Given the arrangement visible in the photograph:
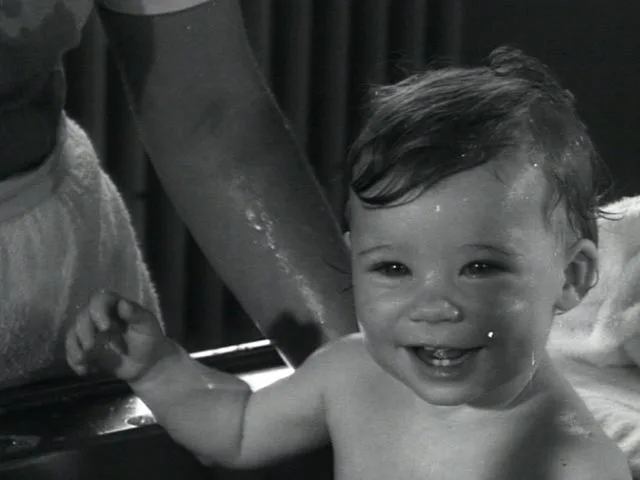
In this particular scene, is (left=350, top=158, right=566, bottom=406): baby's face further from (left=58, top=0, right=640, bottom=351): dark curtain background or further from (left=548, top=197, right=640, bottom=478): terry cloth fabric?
(left=58, top=0, right=640, bottom=351): dark curtain background

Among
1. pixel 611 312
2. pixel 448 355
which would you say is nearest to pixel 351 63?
pixel 611 312

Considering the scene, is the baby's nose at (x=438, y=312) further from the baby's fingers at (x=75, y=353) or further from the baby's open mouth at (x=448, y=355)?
the baby's fingers at (x=75, y=353)

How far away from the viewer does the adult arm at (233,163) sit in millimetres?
670

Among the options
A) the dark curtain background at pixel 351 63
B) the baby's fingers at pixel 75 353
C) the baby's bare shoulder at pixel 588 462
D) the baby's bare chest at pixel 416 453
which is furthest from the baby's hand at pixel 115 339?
the dark curtain background at pixel 351 63

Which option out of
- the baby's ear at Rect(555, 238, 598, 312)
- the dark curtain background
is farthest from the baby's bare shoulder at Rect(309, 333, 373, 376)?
the dark curtain background

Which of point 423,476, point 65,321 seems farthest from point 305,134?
point 423,476

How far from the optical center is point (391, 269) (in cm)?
50

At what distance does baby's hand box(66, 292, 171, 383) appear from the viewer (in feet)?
1.85

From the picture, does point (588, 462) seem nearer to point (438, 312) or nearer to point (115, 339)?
point (438, 312)

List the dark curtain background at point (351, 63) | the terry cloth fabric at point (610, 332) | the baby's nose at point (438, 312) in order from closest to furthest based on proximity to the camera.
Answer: the baby's nose at point (438, 312) < the terry cloth fabric at point (610, 332) < the dark curtain background at point (351, 63)

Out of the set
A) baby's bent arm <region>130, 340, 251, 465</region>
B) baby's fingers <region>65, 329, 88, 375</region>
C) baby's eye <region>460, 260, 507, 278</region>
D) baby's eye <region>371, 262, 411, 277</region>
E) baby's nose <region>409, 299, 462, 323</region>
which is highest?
baby's eye <region>460, 260, 507, 278</region>

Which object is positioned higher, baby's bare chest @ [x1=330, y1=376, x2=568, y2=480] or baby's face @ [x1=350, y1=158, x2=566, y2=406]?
baby's face @ [x1=350, y1=158, x2=566, y2=406]

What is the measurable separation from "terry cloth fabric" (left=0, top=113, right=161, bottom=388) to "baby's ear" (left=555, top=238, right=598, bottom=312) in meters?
0.31

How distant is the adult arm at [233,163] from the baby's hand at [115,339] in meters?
0.10
